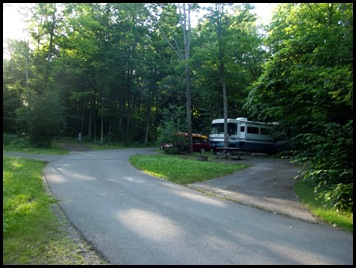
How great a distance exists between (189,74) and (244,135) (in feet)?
25.7

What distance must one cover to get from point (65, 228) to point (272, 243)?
3.80 meters

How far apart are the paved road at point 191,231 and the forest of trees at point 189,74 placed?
5.48ft

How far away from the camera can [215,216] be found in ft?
20.3

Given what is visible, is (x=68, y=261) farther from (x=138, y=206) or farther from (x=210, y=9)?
(x=210, y=9)

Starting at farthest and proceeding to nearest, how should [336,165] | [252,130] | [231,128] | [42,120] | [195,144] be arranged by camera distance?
1. [195,144]
2. [42,120]
3. [252,130]
4. [231,128]
5. [336,165]

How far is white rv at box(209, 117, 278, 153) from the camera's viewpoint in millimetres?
22891

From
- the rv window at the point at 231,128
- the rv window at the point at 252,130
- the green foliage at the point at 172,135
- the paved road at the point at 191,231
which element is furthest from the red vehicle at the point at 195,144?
the paved road at the point at 191,231

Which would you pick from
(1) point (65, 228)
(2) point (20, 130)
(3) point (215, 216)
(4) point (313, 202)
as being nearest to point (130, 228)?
(1) point (65, 228)

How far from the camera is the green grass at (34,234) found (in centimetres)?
399

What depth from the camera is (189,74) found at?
84.8 feet

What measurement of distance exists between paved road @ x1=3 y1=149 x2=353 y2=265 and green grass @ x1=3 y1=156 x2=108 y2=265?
0.39m

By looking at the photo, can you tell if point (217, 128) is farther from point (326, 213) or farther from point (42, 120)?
point (326, 213)

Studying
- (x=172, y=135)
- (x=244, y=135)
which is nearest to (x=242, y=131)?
(x=244, y=135)

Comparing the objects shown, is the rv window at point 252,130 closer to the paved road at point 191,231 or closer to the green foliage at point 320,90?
the green foliage at point 320,90
